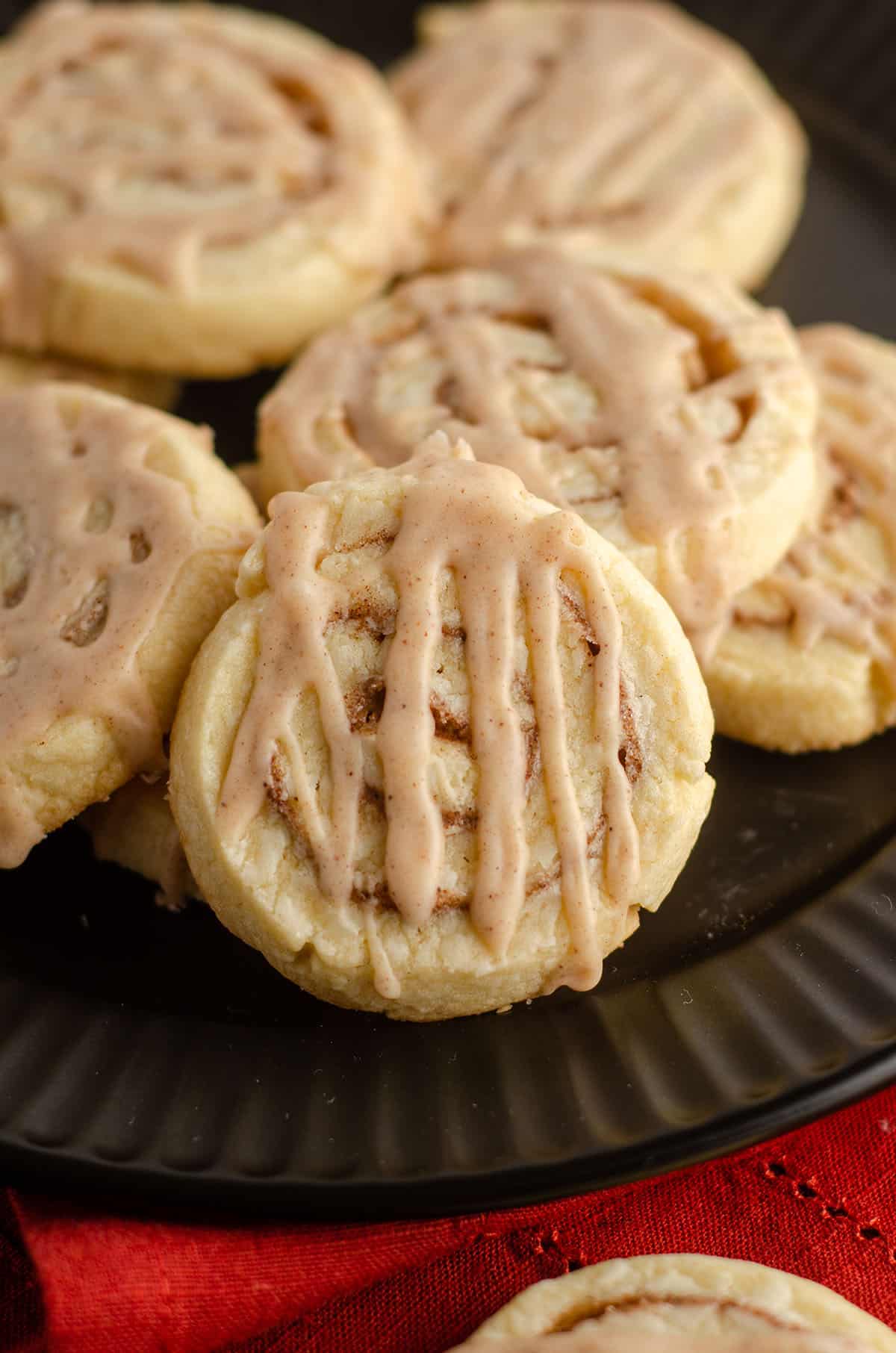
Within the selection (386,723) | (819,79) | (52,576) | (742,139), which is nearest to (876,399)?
(742,139)

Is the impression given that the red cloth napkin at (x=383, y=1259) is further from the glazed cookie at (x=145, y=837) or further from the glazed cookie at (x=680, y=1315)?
the glazed cookie at (x=145, y=837)

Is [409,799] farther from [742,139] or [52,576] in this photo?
[742,139]

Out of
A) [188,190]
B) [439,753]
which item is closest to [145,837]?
[439,753]

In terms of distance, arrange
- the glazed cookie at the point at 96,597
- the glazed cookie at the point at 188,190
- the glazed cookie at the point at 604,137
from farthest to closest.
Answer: the glazed cookie at the point at 604,137, the glazed cookie at the point at 188,190, the glazed cookie at the point at 96,597

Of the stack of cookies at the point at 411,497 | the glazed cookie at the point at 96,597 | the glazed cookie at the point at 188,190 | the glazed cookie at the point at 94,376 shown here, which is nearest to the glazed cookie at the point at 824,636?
the stack of cookies at the point at 411,497

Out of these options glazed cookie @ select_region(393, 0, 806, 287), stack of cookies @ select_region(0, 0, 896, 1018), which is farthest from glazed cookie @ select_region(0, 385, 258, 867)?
glazed cookie @ select_region(393, 0, 806, 287)

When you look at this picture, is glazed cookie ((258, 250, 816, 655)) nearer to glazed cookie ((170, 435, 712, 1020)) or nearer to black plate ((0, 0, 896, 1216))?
glazed cookie ((170, 435, 712, 1020))
